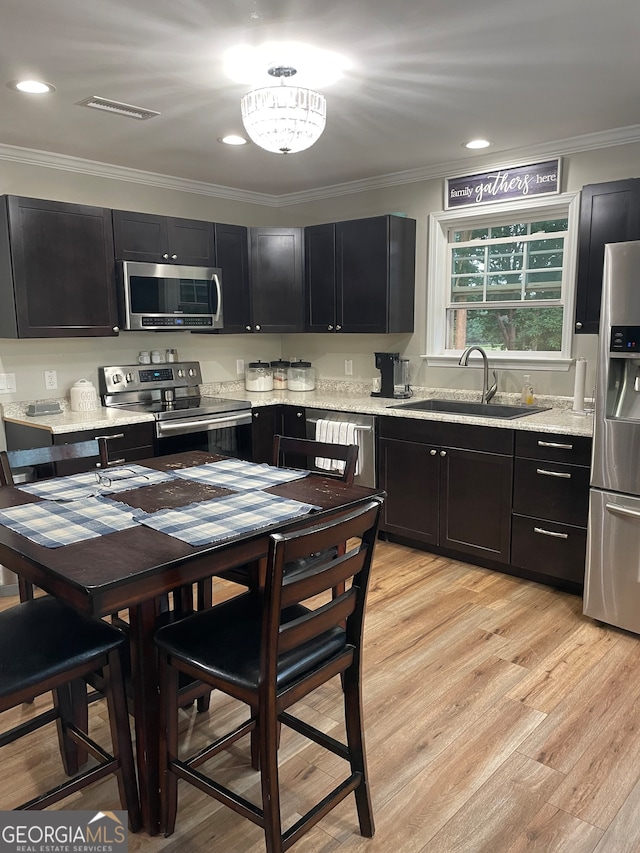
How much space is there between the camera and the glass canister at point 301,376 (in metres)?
4.95

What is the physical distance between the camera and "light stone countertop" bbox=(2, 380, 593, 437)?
338 centimetres

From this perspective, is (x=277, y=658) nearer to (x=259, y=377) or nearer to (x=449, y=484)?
(x=449, y=484)

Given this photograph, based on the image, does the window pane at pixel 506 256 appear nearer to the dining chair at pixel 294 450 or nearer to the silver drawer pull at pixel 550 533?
the silver drawer pull at pixel 550 533

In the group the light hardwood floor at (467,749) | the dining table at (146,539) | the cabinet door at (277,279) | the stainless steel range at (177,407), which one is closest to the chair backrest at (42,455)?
the dining table at (146,539)

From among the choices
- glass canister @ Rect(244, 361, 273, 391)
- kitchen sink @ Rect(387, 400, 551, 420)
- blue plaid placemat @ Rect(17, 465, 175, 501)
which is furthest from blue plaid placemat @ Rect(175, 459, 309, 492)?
glass canister @ Rect(244, 361, 273, 391)

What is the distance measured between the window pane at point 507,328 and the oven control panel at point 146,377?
1927mm

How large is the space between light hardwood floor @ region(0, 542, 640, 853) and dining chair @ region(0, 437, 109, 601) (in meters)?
0.50

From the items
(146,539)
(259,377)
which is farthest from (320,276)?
(146,539)

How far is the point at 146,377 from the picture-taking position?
173 inches

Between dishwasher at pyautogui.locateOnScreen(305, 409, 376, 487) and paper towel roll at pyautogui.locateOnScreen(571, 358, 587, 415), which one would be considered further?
dishwasher at pyautogui.locateOnScreen(305, 409, 376, 487)

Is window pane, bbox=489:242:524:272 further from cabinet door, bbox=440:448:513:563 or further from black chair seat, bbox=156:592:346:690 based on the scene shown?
black chair seat, bbox=156:592:346:690

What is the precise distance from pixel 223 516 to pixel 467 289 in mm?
3029

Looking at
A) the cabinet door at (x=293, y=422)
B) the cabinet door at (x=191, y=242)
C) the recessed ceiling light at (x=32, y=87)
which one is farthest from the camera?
the cabinet door at (x=293, y=422)

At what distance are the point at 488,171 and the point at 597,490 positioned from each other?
221cm
